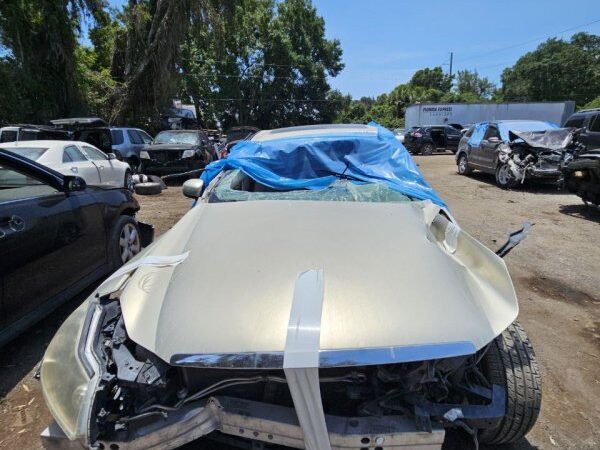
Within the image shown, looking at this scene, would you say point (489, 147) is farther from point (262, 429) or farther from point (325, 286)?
point (262, 429)

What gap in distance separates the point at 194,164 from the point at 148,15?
1315 cm

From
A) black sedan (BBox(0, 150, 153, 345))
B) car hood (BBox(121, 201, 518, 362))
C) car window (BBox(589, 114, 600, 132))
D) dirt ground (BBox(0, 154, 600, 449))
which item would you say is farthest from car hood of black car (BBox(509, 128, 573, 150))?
black sedan (BBox(0, 150, 153, 345))

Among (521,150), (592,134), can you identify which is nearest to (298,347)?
(521,150)

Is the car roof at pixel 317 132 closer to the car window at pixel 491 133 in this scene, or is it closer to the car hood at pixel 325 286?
the car hood at pixel 325 286

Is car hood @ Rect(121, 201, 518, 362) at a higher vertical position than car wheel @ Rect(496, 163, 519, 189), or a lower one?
higher

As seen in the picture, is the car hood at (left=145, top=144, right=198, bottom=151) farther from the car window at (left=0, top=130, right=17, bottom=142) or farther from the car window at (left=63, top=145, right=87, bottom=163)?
the car window at (left=63, top=145, right=87, bottom=163)

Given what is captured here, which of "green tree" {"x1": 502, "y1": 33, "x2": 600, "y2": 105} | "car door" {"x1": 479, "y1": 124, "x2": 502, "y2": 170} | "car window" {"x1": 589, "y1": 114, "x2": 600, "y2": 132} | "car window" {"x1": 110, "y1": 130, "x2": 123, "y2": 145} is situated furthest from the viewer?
"green tree" {"x1": 502, "y1": 33, "x2": 600, "y2": 105}

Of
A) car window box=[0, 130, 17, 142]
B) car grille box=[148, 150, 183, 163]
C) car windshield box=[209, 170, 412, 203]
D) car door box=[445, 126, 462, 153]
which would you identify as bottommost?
car door box=[445, 126, 462, 153]

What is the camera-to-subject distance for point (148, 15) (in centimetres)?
2050

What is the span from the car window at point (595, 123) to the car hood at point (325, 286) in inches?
428

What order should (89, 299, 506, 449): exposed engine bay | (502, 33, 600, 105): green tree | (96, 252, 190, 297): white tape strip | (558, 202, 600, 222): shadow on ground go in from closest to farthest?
(89, 299, 506, 449): exposed engine bay → (96, 252, 190, 297): white tape strip → (558, 202, 600, 222): shadow on ground → (502, 33, 600, 105): green tree

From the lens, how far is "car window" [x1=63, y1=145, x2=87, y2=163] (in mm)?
7672

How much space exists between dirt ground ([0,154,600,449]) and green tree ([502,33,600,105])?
2238 inches

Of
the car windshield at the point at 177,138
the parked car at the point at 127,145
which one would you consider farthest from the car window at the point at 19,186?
the parked car at the point at 127,145
